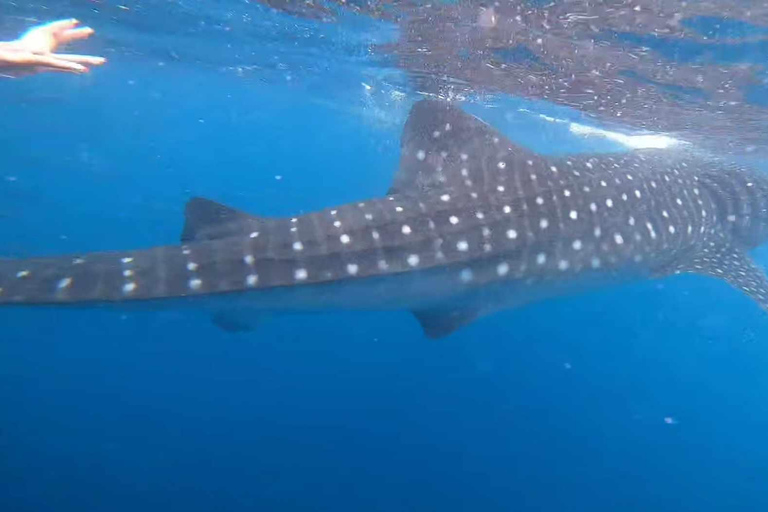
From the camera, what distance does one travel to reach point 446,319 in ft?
23.6

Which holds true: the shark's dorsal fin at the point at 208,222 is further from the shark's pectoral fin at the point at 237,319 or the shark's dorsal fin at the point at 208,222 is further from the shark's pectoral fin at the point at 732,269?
the shark's pectoral fin at the point at 732,269

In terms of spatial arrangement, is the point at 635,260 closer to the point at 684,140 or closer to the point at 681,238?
the point at 681,238

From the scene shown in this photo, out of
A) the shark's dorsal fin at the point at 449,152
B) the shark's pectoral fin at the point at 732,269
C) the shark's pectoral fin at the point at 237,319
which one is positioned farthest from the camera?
the shark's pectoral fin at the point at 732,269

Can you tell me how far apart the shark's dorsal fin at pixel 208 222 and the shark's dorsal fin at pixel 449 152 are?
7.62ft

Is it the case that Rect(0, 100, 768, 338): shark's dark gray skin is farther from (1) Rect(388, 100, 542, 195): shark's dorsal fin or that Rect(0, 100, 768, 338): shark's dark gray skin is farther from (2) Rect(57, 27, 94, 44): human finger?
(2) Rect(57, 27, 94, 44): human finger

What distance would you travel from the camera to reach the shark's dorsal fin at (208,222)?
562cm

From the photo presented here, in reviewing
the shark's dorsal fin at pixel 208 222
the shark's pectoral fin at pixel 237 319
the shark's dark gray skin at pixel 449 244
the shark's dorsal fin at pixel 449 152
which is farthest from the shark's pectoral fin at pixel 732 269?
the shark's dorsal fin at pixel 208 222

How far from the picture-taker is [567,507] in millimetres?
11750

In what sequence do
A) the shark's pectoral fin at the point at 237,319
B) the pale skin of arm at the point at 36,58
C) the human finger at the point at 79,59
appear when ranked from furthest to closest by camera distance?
the shark's pectoral fin at the point at 237,319, the human finger at the point at 79,59, the pale skin of arm at the point at 36,58

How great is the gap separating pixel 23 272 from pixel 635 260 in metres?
7.22

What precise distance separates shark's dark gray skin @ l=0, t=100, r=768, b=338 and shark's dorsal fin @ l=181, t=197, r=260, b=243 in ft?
0.04

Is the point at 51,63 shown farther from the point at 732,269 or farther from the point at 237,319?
the point at 732,269

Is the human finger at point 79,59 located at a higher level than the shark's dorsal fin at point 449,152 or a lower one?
higher

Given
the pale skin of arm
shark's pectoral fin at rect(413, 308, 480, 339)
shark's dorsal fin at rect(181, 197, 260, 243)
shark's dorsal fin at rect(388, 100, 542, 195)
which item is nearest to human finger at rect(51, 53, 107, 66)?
the pale skin of arm
